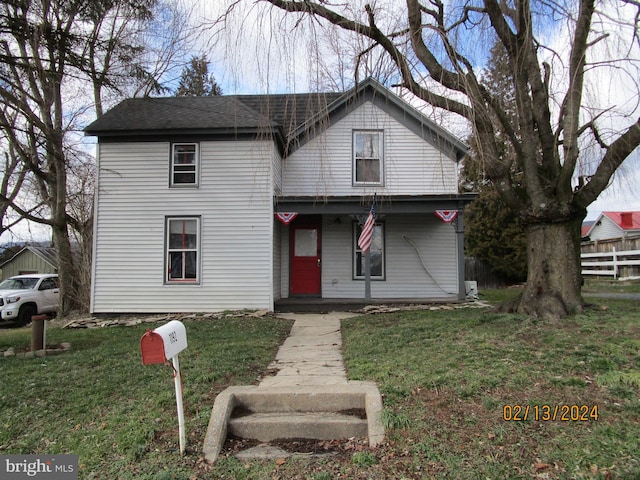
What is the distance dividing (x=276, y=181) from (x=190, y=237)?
9.06 feet

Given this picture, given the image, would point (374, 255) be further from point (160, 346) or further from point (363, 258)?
point (160, 346)

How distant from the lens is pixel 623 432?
3.17 m

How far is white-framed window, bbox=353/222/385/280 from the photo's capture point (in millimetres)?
12469

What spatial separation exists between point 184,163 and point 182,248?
2293mm

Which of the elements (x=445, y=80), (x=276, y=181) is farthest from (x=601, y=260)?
(x=445, y=80)

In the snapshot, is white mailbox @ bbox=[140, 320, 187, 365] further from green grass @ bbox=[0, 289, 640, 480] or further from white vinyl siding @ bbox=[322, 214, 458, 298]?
white vinyl siding @ bbox=[322, 214, 458, 298]

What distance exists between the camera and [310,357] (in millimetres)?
6219

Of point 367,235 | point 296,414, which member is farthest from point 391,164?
point 296,414

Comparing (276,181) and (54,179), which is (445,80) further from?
(54,179)

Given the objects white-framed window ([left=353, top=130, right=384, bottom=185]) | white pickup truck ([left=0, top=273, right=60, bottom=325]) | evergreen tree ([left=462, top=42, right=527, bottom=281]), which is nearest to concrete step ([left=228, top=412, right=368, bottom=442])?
white-framed window ([left=353, top=130, right=384, bottom=185])

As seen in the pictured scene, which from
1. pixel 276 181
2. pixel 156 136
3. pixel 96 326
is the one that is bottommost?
pixel 96 326

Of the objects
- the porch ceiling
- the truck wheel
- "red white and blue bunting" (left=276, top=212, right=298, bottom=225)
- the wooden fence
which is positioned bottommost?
the truck wheel
